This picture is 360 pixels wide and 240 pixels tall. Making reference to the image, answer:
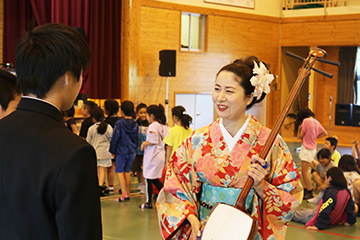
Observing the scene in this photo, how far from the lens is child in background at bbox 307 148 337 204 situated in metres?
6.30

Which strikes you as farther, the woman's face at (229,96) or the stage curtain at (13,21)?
the stage curtain at (13,21)

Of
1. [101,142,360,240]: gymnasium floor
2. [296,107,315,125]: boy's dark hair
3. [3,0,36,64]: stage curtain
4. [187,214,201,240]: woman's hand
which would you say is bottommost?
[101,142,360,240]: gymnasium floor

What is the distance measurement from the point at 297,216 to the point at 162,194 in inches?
133

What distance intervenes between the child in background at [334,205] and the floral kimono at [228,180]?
9.62ft

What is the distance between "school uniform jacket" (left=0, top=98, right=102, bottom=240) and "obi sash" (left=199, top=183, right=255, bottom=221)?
1.16 m

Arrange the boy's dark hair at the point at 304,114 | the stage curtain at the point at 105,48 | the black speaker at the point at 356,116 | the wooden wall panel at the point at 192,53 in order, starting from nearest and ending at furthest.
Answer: the boy's dark hair at the point at 304,114
the stage curtain at the point at 105,48
the wooden wall panel at the point at 192,53
the black speaker at the point at 356,116

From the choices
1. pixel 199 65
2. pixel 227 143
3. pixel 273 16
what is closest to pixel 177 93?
pixel 199 65

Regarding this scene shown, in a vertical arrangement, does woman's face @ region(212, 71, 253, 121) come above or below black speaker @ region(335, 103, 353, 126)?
above

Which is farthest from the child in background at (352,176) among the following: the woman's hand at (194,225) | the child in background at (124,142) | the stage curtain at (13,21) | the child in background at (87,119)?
the stage curtain at (13,21)

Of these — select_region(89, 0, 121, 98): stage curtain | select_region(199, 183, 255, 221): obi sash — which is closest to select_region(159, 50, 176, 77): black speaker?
select_region(89, 0, 121, 98): stage curtain

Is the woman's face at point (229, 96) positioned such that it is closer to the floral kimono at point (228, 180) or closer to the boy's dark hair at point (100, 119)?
the floral kimono at point (228, 180)

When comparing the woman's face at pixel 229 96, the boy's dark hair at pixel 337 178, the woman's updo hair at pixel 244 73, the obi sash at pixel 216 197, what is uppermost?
the woman's updo hair at pixel 244 73

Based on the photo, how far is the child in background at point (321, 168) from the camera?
20.7 ft

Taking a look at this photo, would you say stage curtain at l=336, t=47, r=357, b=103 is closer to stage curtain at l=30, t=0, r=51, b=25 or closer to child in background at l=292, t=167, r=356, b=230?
stage curtain at l=30, t=0, r=51, b=25
